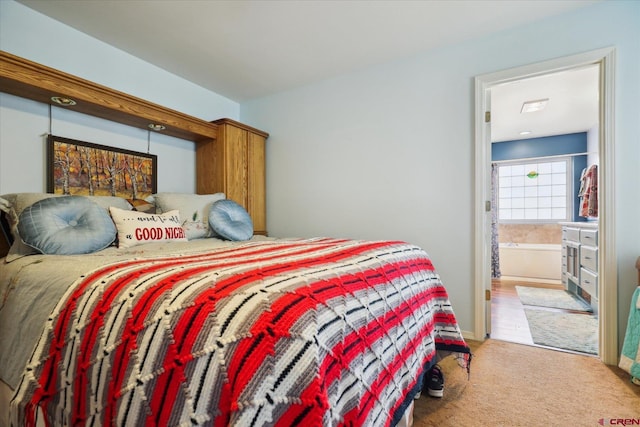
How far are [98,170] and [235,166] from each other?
3.81 ft

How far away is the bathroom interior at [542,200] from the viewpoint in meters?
3.42

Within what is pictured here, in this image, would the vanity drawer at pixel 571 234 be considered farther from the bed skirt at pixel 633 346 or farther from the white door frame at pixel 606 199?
the bed skirt at pixel 633 346

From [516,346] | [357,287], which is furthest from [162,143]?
[516,346]

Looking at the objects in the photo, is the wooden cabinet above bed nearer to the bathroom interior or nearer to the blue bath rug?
the bathroom interior

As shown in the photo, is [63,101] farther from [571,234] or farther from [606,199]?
[571,234]

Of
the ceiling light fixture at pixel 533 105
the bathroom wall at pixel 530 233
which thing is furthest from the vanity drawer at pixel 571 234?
the ceiling light fixture at pixel 533 105

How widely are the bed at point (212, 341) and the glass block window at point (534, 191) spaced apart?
5.20 metres

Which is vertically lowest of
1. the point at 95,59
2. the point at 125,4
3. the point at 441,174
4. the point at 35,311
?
the point at 35,311

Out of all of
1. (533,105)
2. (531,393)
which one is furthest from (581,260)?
(531,393)

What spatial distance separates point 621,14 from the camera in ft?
6.77

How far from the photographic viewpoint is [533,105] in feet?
12.6

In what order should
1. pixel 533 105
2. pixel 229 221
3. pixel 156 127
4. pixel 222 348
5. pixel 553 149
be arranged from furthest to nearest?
pixel 553 149 < pixel 533 105 < pixel 156 127 < pixel 229 221 < pixel 222 348

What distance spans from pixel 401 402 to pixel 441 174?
1958 mm

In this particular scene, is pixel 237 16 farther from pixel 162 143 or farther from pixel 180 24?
pixel 162 143
